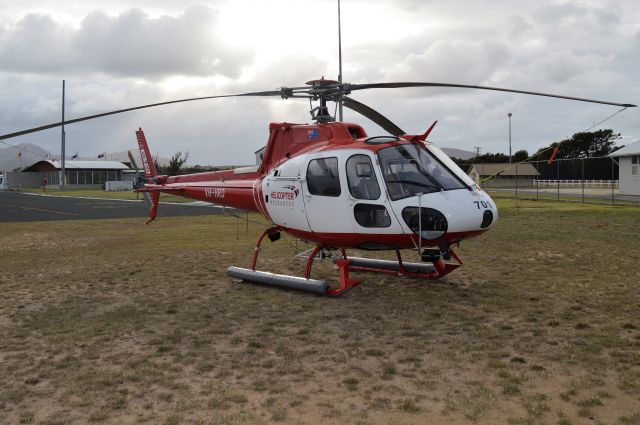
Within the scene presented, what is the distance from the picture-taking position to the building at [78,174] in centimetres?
8031

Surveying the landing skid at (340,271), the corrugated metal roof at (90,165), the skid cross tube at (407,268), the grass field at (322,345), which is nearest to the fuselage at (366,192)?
the landing skid at (340,271)

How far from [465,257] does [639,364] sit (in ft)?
24.0

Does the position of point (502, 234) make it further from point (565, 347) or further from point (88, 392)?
point (88, 392)

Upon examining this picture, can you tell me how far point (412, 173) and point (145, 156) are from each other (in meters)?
8.24

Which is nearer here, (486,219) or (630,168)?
(486,219)

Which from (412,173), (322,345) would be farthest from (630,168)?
(322,345)

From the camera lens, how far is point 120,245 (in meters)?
16.6

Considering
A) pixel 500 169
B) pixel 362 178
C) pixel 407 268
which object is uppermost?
pixel 500 169

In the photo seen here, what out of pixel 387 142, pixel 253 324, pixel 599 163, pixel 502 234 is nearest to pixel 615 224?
pixel 502 234

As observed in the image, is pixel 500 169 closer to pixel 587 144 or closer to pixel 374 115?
pixel 587 144

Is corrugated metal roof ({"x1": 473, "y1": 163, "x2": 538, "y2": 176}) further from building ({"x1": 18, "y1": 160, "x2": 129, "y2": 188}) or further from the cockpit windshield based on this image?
building ({"x1": 18, "y1": 160, "x2": 129, "y2": 188})

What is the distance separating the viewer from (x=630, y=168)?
37.8 m

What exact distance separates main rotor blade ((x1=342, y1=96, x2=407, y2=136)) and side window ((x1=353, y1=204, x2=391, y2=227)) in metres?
2.15

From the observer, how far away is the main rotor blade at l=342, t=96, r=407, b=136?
33.0 feet
